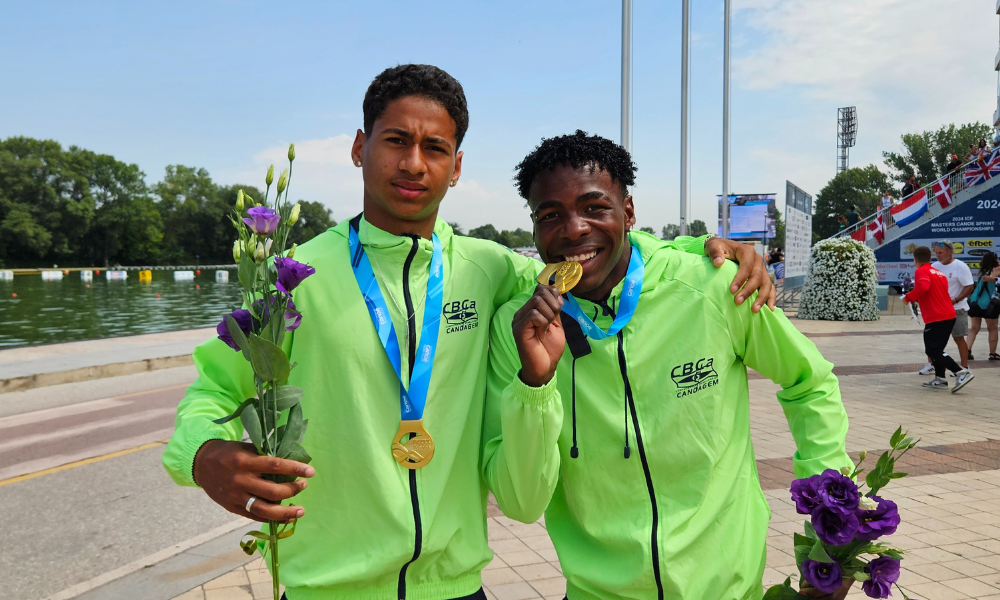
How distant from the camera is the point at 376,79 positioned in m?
2.37

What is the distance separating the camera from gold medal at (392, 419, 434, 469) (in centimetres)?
204

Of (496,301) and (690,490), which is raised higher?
(496,301)

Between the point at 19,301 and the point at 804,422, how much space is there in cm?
5008

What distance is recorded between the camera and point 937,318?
422 inches

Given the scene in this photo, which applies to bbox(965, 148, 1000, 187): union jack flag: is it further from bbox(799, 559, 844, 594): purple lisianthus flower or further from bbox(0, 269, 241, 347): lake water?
bbox(799, 559, 844, 594): purple lisianthus flower

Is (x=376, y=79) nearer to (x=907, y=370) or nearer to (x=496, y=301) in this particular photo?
(x=496, y=301)

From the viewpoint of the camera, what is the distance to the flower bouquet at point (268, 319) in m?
1.62

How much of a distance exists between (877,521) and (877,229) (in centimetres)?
3586

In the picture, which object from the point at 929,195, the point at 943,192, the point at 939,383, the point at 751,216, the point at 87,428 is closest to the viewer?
the point at 87,428

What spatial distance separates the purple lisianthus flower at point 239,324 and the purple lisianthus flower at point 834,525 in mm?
1479

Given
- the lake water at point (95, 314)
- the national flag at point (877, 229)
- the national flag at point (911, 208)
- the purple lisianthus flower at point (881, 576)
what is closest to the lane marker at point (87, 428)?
the lake water at point (95, 314)

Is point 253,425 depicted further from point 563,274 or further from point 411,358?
point 563,274

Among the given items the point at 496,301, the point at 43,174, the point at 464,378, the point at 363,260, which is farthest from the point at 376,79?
the point at 43,174

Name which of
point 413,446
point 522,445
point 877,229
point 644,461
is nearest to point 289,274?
point 413,446
